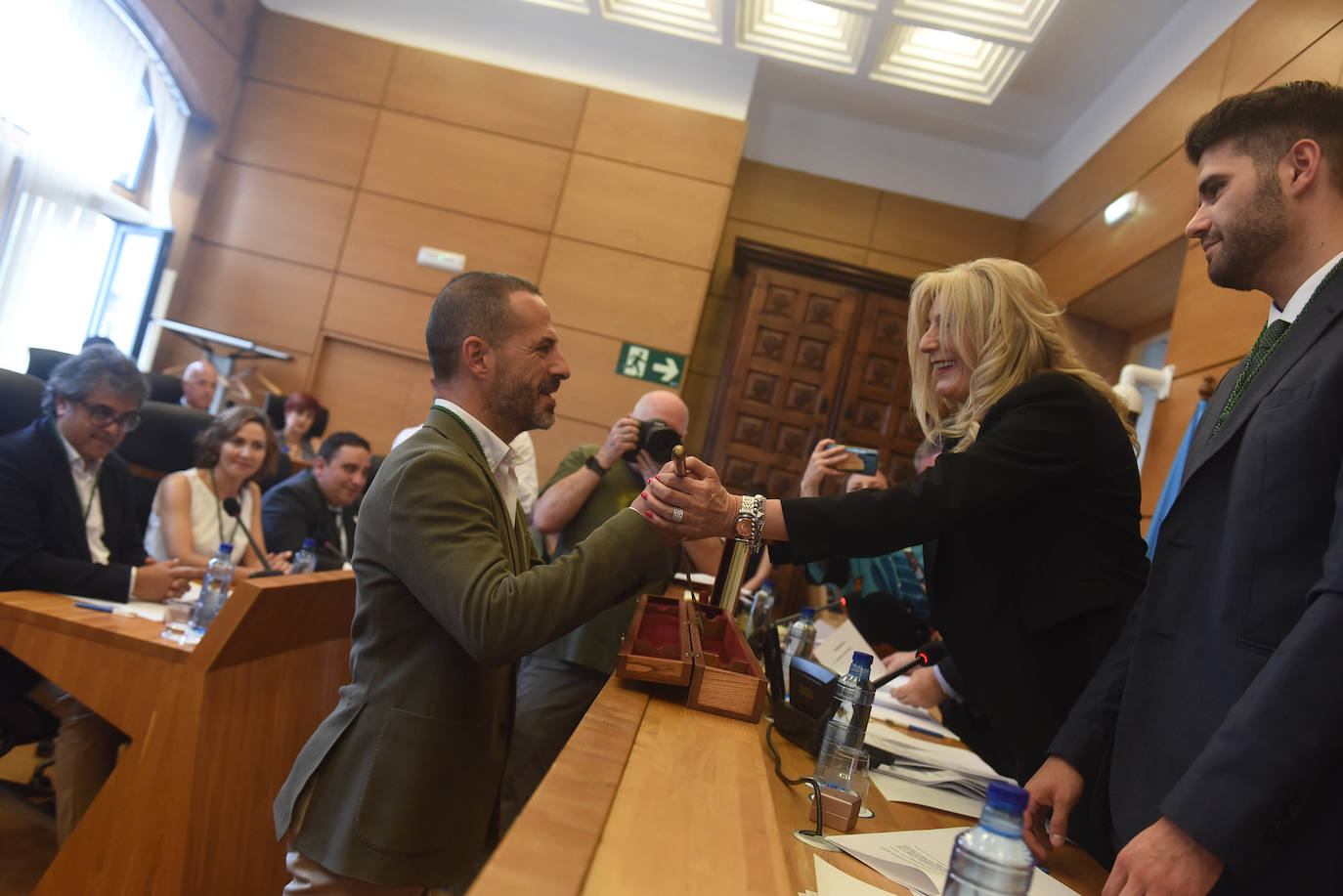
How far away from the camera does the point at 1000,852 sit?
0.76m

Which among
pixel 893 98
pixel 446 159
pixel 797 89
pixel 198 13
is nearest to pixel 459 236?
pixel 446 159

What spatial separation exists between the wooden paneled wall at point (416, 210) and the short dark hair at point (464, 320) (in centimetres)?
447

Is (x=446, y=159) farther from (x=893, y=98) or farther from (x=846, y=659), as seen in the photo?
(x=846, y=659)

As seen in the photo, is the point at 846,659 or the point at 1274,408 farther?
the point at 846,659

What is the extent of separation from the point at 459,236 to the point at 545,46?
1474 mm

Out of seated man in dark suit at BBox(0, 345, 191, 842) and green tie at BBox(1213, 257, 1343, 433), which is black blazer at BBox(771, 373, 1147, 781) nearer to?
green tie at BBox(1213, 257, 1343, 433)

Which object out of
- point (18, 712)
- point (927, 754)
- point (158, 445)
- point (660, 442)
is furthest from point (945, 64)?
point (18, 712)

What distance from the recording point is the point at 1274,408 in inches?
41.6

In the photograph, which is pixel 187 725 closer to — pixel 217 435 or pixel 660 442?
pixel 660 442

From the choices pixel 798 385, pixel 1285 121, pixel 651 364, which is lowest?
pixel 1285 121

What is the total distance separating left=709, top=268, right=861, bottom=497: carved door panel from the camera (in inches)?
253

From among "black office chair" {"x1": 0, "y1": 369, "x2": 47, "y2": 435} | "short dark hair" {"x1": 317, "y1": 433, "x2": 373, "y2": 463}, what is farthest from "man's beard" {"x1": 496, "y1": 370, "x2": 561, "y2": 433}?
"short dark hair" {"x1": 317, "y1": 433, "x2": 373, "y2": 463}

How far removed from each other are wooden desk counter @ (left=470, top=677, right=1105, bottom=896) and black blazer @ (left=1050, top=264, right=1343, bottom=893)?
0.25 m

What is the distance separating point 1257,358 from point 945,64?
5293mm
